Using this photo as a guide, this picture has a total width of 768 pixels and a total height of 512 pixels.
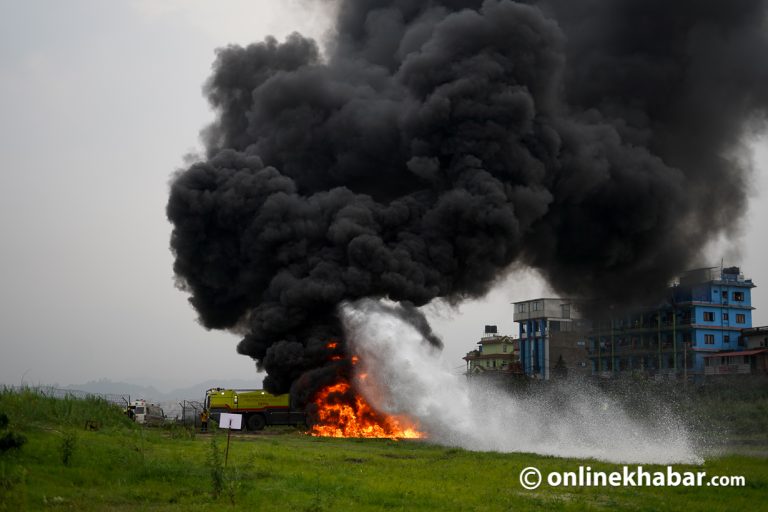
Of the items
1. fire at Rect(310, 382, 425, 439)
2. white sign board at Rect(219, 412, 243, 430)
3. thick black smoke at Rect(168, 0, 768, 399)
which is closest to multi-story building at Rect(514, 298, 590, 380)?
thick black smoke at Rect(168, 0, 768, 399)

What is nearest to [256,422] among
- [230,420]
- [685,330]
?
[230,420]

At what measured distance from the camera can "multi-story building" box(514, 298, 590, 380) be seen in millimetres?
102575

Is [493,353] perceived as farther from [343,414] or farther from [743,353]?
[343,414]

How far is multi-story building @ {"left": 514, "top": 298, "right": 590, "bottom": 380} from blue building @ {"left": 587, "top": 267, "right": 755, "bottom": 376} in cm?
777

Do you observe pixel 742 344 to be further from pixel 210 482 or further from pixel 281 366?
pixel 210 482

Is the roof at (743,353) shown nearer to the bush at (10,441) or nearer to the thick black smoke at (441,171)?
the thick black smoke at (441,171)

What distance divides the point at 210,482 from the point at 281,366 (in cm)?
2241

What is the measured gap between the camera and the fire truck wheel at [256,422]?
53625mm

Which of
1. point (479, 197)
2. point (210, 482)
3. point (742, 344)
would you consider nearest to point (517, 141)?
point (479, 197)

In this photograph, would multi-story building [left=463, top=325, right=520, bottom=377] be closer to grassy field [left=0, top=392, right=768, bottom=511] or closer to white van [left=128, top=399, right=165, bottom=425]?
white van [left=128, top=399, right=165, bottom=425]

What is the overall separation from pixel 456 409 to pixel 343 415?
7.12 meters

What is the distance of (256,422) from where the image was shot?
177ft

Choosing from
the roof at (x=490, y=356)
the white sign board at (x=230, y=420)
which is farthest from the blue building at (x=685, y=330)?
the white sign board at (x=230, y=420)

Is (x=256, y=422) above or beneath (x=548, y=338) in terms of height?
beneath
